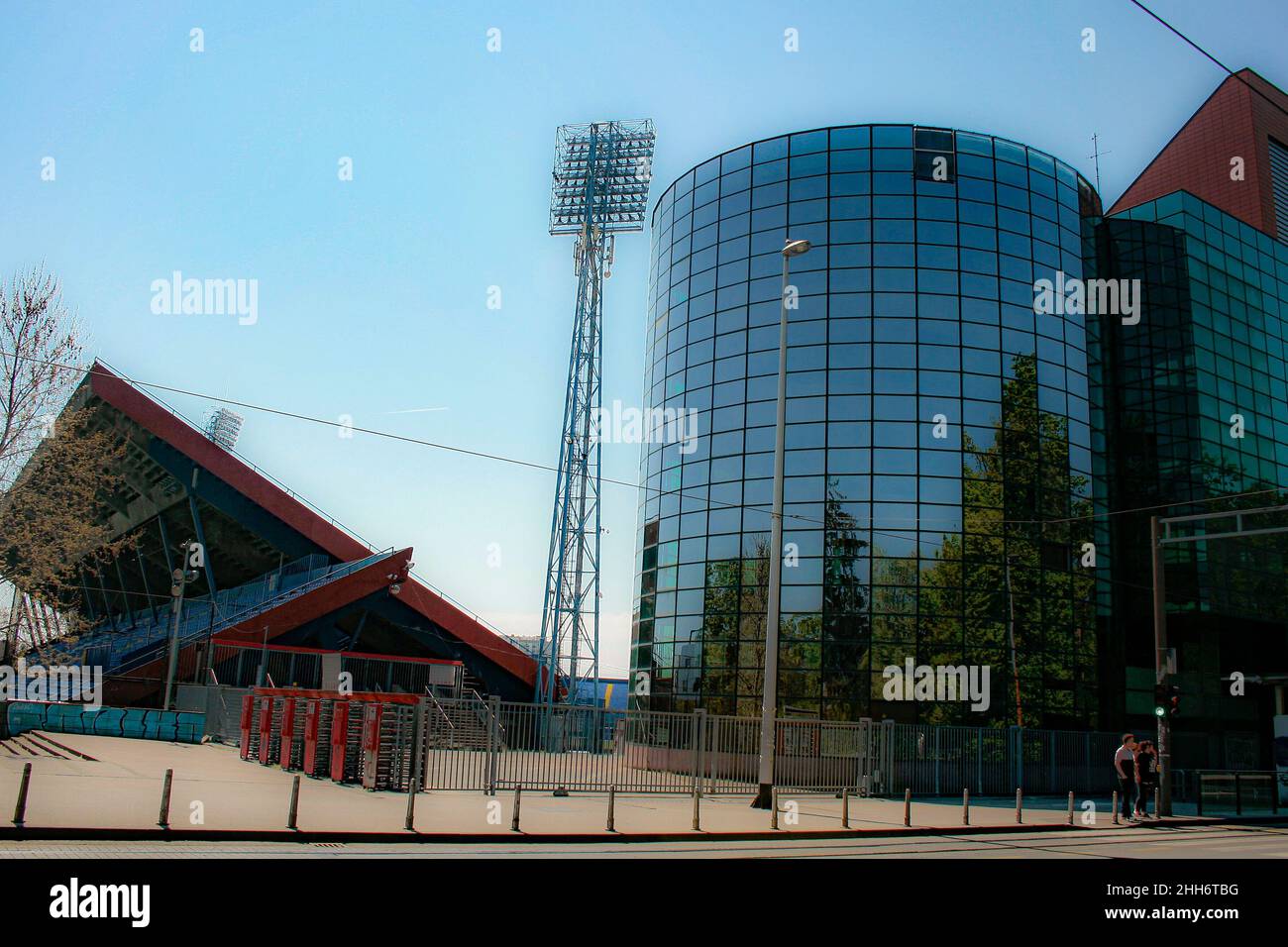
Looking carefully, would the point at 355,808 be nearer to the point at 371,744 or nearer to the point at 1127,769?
the point at 371,744

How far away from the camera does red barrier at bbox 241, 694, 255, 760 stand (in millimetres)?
26375

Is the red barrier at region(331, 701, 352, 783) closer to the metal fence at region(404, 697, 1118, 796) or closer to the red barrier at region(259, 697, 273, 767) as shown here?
the metal fence at region(404, 697, 1118, 796)

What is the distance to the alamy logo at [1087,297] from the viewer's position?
3850 centimetres

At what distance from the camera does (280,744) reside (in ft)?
79.6

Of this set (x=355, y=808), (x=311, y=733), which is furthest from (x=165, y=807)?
(x=311, y=733)

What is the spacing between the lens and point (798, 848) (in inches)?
595

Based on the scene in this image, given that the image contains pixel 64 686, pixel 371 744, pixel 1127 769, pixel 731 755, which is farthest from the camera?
pixel 64 686

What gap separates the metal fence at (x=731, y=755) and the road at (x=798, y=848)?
11.4 ft

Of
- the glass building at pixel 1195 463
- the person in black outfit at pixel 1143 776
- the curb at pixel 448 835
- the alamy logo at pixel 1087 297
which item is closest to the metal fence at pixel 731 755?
the curb at pixel 448 835
